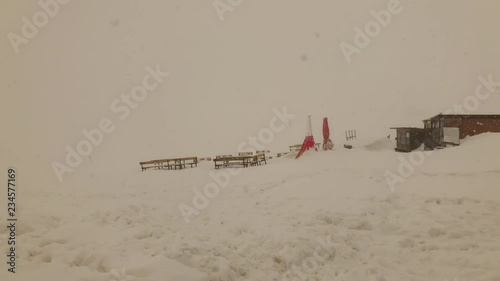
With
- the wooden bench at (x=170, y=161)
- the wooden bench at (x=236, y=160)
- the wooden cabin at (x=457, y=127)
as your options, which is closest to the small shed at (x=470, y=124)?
the wooden cabin at (x=457, y=127)

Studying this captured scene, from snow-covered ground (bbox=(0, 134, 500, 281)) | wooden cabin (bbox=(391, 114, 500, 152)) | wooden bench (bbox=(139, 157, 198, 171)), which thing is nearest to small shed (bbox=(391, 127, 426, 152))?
wooden cabin (bbox=(391, 114, 500, 152))

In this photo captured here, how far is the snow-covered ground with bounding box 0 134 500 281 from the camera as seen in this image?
5.28 meters

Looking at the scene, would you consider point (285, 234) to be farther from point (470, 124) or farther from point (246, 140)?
point (246, 140)

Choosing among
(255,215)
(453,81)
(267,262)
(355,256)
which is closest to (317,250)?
(355,256)

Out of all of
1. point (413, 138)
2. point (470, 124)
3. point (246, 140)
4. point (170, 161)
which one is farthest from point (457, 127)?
point (246, 140)

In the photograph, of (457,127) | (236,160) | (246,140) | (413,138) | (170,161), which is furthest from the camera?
(246,140)

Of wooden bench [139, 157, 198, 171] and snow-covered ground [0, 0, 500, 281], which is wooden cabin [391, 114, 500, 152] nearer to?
snow-covered ground [0, 0, 500, 281]

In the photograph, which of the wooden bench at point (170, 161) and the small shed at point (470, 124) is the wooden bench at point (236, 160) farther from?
the small shed at point (470, 124)

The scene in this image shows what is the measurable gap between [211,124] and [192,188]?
82298 millimetres

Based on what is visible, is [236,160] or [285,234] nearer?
[285,234]

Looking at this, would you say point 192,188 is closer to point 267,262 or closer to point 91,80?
point 267,262

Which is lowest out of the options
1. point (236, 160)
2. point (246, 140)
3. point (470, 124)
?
point (236, 160)

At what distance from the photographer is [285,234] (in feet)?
22.7

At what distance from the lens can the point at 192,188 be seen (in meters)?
13.4
